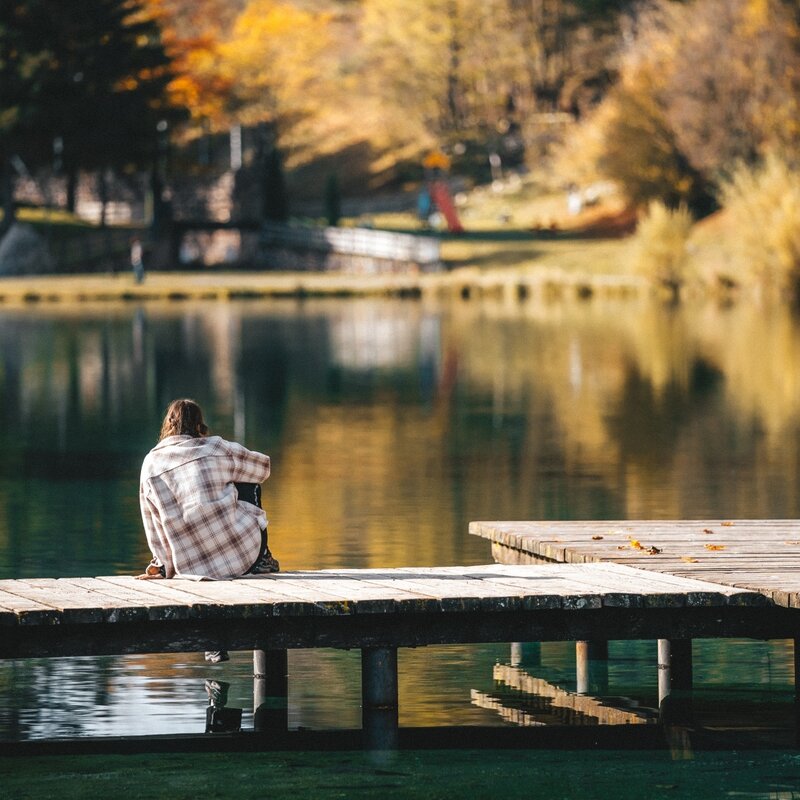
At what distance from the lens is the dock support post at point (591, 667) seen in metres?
11.6

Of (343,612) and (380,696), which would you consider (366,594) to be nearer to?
(343,612)

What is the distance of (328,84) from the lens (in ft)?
352

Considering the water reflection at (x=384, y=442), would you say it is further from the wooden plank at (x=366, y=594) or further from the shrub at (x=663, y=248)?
the shrub at (x=663, y=248)

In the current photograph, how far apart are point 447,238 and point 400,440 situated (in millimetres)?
55201

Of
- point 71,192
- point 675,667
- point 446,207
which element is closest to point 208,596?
point 675,667

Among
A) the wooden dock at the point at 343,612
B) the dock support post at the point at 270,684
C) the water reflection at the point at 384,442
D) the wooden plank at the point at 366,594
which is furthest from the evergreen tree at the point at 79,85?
the wooden dock at the point at 343,612

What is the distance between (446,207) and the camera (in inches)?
3319

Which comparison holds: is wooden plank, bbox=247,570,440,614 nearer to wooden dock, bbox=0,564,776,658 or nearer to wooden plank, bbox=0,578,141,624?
wooden dock, bbox=0,564,776,658

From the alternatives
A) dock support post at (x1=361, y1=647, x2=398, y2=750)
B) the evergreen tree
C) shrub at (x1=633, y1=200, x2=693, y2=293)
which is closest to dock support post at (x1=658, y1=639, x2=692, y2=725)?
dock support post at (x1=361, y1=647, x2=398, y2=750)

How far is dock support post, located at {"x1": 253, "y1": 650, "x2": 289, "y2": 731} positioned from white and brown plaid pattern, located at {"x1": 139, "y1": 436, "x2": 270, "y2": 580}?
586 mm

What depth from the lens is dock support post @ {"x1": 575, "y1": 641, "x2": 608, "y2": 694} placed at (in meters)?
11.6

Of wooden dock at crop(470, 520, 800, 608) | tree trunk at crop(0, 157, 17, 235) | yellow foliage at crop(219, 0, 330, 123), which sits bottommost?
wooden dock at crop(470, 520, 800, 608)

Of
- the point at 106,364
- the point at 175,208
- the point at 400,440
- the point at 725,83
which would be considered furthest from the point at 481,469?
the point at 175,208

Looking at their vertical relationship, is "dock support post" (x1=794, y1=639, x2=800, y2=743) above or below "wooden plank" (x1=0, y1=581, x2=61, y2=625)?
below
